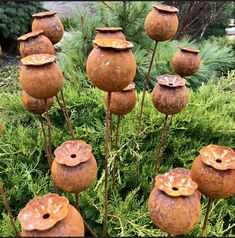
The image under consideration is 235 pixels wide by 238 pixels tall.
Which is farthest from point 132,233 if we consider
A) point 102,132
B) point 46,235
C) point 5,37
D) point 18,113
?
point 5,37

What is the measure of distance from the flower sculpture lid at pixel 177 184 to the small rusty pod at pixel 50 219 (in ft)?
0.51

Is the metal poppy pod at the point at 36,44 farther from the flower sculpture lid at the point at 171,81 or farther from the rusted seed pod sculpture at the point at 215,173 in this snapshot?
the rusted seed pod sculpture at the point at 215,173

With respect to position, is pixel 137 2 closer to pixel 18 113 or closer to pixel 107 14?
pixel 107 14

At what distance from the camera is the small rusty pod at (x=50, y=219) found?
1.69ft

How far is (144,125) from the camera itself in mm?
1451

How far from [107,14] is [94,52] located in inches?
71.9

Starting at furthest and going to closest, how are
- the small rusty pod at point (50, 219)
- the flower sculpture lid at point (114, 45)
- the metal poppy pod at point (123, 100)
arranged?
the metal poppy pod at point (123, 100) → the flower sculpture lid at point (114, 45) → the small rusty pod at point (50, 219)

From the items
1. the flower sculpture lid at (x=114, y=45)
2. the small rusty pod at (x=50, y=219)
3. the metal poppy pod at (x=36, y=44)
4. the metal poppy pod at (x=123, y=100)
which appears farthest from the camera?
the metal poppy pod at (x=123, y=100)

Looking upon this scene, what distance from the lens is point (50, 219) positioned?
53cm

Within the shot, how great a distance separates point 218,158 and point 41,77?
14.6 inches

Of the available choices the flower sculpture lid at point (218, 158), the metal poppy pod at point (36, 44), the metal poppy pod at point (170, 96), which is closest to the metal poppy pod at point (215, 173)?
the flower sculpture lid at point (218, 158)

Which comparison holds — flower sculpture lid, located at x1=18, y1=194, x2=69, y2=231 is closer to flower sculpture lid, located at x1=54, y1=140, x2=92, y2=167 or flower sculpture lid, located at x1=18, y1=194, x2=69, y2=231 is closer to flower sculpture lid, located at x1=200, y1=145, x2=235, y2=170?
flower sculpture lid, located at x1=54, y1=140, x2=92, y2=167

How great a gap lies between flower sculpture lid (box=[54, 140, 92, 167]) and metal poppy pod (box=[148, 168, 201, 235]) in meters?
0.16

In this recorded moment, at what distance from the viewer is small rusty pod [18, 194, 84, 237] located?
1.69ft
